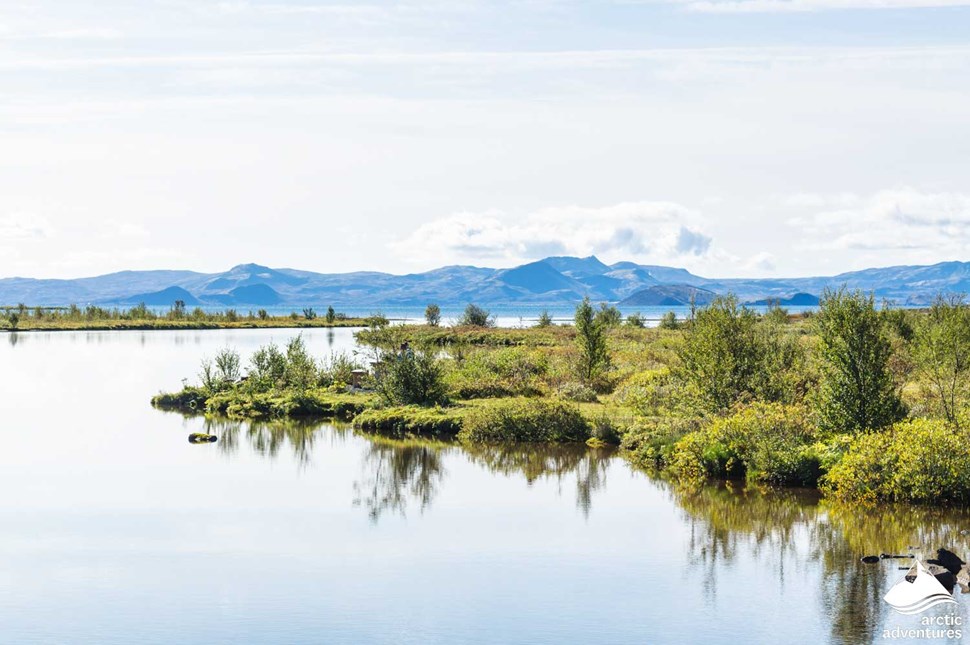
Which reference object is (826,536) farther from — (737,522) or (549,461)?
(549,461)

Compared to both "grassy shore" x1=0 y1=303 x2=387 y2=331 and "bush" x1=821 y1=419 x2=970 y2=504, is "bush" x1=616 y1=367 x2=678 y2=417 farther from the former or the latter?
"grassy shore" x1=0 y1=303 x2=387 y2=331

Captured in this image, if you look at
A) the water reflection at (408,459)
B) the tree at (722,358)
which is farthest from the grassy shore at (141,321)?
the tree at (722,358)

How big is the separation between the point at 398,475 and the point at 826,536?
12.8 metres

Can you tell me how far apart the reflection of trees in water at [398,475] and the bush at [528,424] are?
4.84 feet

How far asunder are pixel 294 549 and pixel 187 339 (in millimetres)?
82384

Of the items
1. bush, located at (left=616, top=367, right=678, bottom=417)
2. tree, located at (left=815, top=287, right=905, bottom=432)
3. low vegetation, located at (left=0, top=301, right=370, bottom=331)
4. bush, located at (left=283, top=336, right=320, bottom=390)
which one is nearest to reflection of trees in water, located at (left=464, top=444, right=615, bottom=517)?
bush, located at (left=616, top=367, right=678, bottom=417)

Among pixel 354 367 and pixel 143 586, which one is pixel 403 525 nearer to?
pixel 143 586

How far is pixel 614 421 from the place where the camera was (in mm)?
36406

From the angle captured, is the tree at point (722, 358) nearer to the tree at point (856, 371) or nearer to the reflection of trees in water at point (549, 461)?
the reflection of trees in water at point (549, 461)

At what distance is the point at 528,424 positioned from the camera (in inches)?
1446

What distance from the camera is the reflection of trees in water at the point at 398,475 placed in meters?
27.7

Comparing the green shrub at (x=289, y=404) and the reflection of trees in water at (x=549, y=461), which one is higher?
the green shrub at (x=289, y=404)

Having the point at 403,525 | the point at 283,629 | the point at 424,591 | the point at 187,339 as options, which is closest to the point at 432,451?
the point at 403,525

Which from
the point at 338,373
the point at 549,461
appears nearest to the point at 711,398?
the point at 549,461
